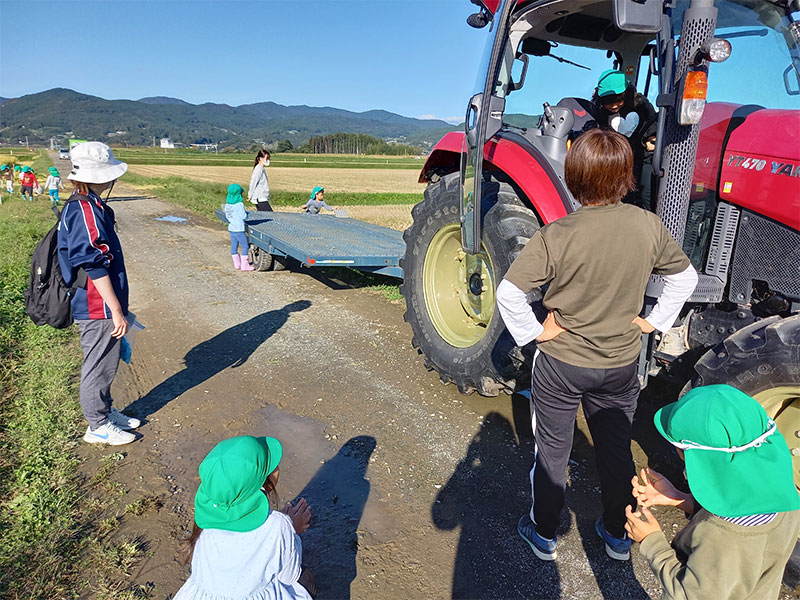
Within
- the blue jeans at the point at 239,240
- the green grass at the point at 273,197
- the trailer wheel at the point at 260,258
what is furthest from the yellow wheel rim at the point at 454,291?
the green grass at the point at 273,197

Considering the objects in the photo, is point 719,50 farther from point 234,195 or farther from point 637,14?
point 234,195

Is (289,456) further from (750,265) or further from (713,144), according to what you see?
(713,144)

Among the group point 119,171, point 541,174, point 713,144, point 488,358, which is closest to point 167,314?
point 119,171

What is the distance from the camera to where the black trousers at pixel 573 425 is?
88.6 inches

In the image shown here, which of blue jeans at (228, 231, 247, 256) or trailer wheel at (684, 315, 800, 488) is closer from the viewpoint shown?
trailer wheel at (684, 315, 800, 488)

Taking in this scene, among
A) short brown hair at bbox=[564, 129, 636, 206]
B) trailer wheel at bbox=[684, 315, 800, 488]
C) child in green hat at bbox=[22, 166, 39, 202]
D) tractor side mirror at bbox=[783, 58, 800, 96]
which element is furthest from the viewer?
child in green hat at bbox=[22, 166, 39, 202]

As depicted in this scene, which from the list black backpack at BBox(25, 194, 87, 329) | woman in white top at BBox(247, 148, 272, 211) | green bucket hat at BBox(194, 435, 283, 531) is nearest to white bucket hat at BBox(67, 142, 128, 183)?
black backpack at BBox(25, 194, 87, 329)

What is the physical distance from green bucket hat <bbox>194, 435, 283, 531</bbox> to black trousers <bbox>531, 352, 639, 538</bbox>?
1.22 meters

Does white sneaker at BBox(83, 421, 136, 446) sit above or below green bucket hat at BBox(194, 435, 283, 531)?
below

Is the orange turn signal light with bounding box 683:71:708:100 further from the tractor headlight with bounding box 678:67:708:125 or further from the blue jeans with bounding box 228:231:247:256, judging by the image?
the blue jeans with bounding box 228:231:247:256

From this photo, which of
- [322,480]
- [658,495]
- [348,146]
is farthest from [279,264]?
[348,146]

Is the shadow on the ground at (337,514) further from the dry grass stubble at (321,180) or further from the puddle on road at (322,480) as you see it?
the dry grass stubble at (321,180)

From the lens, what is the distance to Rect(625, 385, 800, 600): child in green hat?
1.25m

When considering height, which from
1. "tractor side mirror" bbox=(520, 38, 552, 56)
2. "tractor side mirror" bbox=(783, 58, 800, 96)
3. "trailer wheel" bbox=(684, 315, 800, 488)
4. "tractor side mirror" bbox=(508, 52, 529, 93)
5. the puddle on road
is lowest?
the puddle on road
